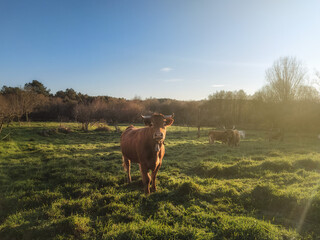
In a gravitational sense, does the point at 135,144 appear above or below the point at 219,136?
above

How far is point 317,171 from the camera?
26.4 ft

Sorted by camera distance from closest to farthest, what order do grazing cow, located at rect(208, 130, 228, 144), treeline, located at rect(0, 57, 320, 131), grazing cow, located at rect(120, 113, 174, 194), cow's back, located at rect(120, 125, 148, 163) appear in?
grazing cow, located at rect(120, 113, 174, 194) → cow's back, located at rect(120, 125, 148, 163) → grazing cow, located at rect(208, 130, 228, 144) → treeline, located at rect(0, 57, 320, 131)

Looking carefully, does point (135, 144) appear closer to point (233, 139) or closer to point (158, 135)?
point (158, 135)

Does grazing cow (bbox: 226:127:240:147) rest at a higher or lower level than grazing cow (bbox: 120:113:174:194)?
lower

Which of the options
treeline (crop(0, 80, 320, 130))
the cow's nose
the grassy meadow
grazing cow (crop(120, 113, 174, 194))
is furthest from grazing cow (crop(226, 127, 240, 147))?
the cow's nose

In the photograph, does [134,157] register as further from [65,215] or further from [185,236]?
[185,236]

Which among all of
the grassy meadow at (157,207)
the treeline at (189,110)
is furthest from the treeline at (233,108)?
the grassy meadow at (157,207)

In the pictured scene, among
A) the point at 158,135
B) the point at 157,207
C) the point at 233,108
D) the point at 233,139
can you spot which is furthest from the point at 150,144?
the point at 233,108

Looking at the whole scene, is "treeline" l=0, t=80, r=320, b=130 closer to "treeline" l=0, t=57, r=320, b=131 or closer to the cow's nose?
"treeline" l=0, t=57, r=320, b=131

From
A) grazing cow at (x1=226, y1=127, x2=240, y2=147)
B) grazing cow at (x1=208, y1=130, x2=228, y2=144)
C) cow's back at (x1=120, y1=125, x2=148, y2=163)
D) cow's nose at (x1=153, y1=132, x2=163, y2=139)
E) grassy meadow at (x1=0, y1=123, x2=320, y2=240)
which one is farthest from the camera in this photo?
grazing cow at (x1=208, y1=130, x2=228, y2=144)

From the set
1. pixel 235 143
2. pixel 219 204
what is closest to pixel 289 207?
pixel 219 204

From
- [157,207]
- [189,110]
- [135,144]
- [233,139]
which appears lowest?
[233,139]

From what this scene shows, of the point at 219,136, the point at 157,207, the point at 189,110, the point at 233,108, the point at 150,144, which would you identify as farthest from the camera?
the point at 189,110

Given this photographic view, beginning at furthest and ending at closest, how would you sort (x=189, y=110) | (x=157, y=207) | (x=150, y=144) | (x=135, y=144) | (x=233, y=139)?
(x=189, y=110), (x=233, y=139), (x=135, y=144), (x=150, y=144), (x=157, y=207)
